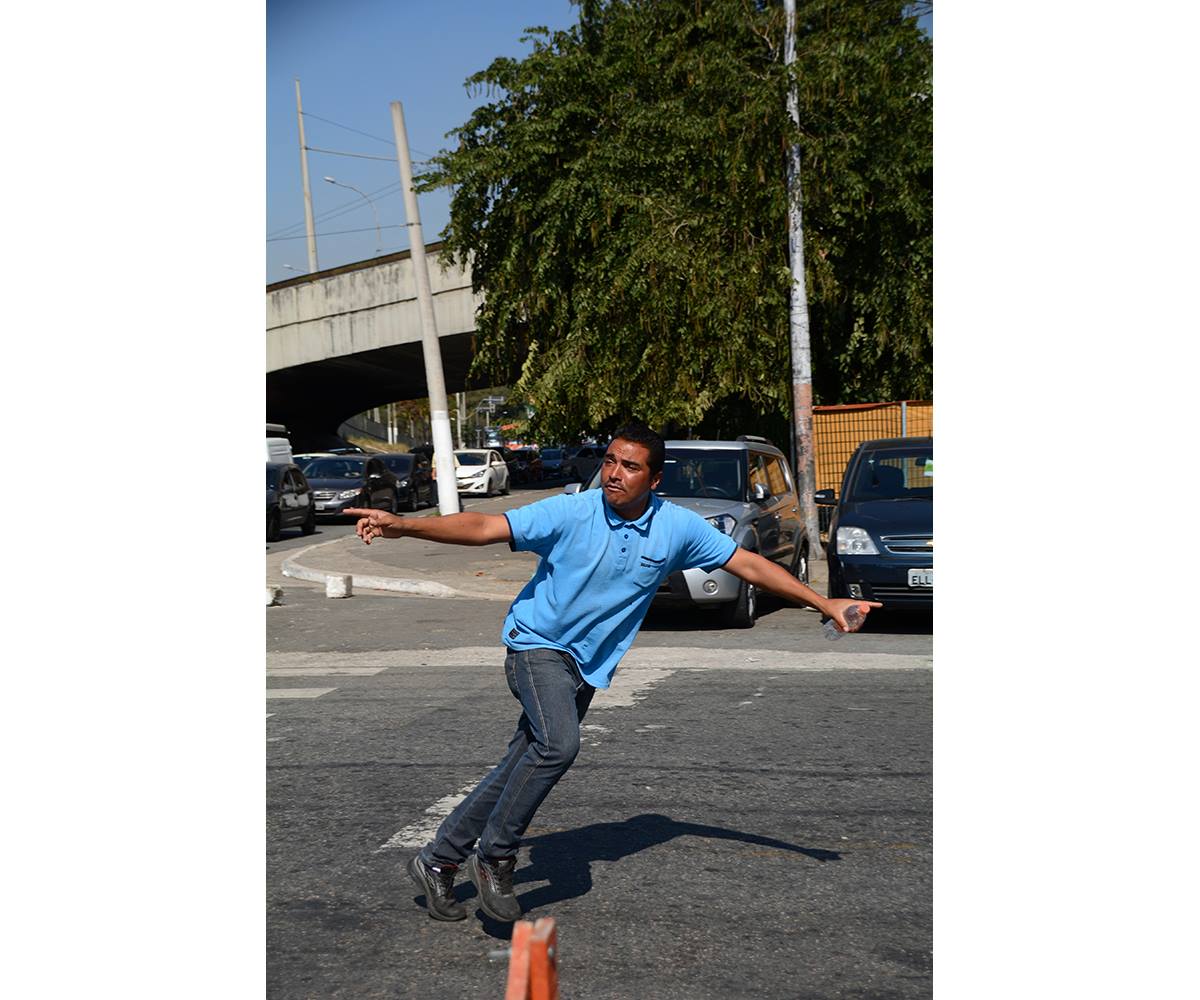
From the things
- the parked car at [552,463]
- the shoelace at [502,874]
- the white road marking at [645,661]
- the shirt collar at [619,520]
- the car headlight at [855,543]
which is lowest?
the parked car at [552,463]

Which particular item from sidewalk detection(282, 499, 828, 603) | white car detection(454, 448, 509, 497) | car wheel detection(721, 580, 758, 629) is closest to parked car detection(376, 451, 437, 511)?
white car detection(454, 448, 509, 497)

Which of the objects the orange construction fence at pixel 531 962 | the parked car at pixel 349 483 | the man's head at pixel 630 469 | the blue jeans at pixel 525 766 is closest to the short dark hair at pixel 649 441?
the man's head at pixel 630 469

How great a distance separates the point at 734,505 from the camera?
46.4 feet

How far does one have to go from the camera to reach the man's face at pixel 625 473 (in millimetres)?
4668

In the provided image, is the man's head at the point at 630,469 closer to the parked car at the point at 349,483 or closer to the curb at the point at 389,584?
the curb at the point at 389,584

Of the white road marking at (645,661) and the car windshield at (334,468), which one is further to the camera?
the car windshield at (334,468)

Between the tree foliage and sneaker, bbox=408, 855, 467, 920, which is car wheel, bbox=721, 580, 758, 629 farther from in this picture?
sneaker, bbox=408, 855, 467, 920

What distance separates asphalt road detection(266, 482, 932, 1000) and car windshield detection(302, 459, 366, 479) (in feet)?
75.4

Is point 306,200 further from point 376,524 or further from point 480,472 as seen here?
point 376,524

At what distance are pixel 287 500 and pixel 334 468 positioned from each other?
17.7 feet

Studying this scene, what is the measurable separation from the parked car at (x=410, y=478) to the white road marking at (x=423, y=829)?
98.7ft

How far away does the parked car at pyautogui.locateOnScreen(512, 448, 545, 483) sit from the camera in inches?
2373
